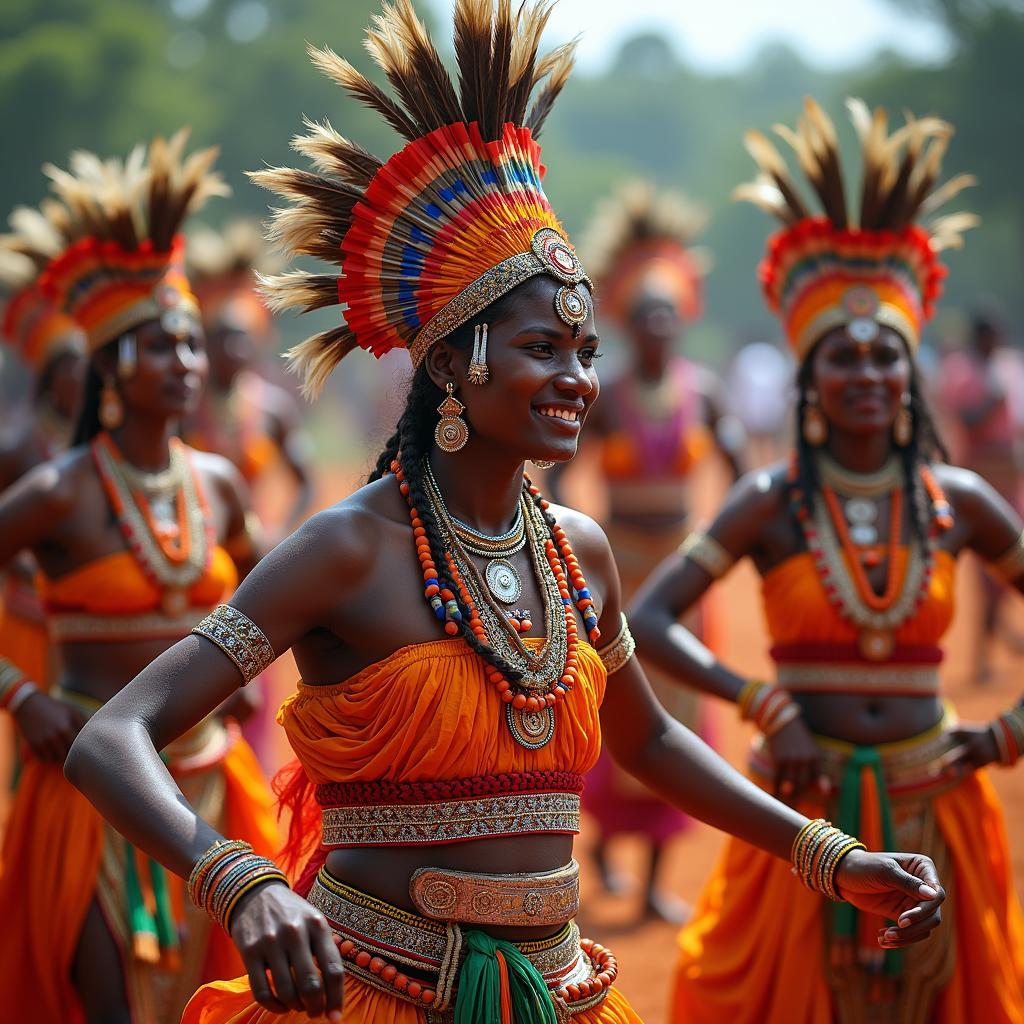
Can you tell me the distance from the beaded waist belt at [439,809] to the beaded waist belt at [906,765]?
1848 millimetres

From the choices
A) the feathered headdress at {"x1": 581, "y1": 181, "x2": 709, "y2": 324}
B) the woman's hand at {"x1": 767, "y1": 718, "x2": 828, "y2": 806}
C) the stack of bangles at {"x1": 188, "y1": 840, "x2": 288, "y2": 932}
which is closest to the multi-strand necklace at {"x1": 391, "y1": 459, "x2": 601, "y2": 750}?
the stack of bangles at {"x1": 188, "y1": 840, "x2": 288, "y2": 932}

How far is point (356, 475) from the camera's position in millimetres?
4059

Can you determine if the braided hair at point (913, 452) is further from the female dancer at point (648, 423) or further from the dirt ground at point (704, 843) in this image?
the female dancer at point (648, 423)

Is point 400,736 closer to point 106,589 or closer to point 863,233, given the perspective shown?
point 106,589

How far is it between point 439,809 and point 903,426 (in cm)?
270

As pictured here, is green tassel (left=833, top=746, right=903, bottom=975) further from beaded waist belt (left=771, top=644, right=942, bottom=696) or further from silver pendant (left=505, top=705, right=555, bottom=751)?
silver pendant (left=505, top=705, right=555, bottom=751)

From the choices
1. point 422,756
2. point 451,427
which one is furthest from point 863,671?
point 422,756

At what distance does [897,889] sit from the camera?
11.1ft

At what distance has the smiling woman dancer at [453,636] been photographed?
328 cm

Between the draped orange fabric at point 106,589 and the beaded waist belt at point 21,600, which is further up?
the draped orange fabric at point 106,589

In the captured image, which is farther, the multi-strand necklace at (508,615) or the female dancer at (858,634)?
the female dancer at (858,634)

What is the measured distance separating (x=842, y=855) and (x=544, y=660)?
0.80 m

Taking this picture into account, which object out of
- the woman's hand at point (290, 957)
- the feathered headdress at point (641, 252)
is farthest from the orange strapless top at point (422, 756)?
the feathered headdress at point (641, 252)

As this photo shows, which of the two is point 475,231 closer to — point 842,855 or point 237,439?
point 842,855
